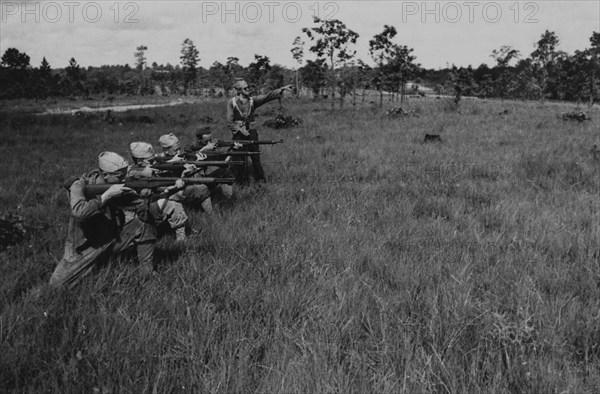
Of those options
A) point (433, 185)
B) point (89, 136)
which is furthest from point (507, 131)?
point (89, 136)

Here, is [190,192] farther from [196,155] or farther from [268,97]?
[268,97]

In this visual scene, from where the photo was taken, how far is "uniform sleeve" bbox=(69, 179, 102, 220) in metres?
3.15

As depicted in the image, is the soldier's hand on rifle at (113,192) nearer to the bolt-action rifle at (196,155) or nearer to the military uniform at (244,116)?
the bolt-action rifle at (196,155)

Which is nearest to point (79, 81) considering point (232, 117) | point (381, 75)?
point (381, 75)

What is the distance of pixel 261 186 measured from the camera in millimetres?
7004

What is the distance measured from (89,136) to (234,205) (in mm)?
11815

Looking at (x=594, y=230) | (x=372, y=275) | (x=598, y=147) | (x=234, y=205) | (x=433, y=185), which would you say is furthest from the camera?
(x=598, y=147)

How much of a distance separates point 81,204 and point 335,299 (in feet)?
7.71

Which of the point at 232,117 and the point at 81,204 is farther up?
the point at 232,117

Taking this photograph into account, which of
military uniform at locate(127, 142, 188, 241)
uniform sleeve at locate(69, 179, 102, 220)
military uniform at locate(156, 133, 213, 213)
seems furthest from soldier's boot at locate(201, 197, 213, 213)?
uniform sleeve at locate(69, 179, 102, 220)

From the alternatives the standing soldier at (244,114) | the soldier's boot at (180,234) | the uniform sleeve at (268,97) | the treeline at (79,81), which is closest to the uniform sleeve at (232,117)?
the standing soldier at (244,114)

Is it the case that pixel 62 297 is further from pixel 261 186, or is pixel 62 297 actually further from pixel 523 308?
pixel 261 186

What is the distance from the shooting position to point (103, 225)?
350 cm

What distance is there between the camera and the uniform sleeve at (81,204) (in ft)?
10.3
